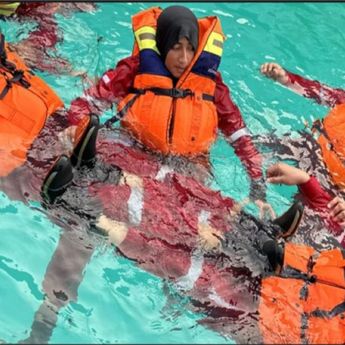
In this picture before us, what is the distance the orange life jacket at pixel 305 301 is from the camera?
131 inches

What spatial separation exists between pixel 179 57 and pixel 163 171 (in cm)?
78

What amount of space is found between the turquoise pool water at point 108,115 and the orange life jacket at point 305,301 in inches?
11.4

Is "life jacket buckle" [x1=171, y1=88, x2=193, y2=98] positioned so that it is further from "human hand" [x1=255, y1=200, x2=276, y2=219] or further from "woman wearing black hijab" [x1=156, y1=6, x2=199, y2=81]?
"human hand" [x1=255, y1=200, x2=276, y2=219]

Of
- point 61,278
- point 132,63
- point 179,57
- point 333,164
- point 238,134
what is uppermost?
point 179,57

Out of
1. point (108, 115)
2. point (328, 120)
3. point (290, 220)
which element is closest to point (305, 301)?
point (290, 220)

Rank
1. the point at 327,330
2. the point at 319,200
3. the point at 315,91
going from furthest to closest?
the point at 315,91
the point at 319,200
the point at 327,330

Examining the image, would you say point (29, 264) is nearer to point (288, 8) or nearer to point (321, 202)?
point (321, 202)

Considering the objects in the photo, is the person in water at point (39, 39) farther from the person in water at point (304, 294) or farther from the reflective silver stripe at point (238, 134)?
the person in water at point (304, 294)

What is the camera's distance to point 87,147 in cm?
372

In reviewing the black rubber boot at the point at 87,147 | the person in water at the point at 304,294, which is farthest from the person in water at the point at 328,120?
the black rubber boot at the point at 87,147

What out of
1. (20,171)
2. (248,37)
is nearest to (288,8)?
(248,37)

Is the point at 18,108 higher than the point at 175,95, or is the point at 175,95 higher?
the point at 175,95

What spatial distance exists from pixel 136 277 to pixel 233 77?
2558 millimetres

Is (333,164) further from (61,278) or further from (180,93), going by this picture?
(61,278)
